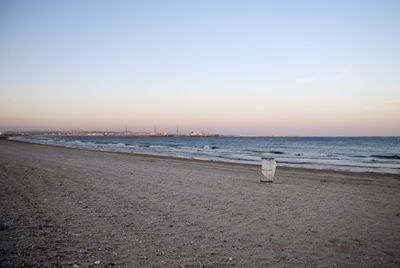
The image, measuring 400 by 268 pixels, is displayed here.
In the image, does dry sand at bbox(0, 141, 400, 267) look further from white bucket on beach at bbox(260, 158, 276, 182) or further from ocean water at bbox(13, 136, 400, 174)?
ocean water at bbox(13, 136, 400, 174)

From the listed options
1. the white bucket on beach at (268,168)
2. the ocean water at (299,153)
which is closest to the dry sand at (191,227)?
the white bucket on beach at (268,168)

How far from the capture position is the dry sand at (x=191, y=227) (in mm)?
3908

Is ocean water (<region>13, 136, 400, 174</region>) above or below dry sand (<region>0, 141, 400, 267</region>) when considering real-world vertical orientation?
below

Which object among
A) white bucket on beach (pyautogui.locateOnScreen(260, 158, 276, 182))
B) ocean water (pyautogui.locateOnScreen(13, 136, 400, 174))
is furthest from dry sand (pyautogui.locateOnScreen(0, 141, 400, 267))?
ocean water (pyautogui.locateOnScreen(13, 136, 400, 174))

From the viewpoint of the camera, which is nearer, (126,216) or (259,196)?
(126,216)

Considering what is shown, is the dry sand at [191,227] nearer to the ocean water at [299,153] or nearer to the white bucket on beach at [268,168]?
the white bucket on beach at [268,168]

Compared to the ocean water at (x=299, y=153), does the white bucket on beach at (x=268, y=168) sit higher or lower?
higher

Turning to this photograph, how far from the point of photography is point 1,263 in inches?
138

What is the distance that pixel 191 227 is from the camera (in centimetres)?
521

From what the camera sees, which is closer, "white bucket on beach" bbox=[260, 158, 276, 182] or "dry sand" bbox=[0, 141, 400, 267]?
"dry sand" bbox=[0, 141, 400, 267]

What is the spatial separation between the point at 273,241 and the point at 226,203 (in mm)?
2637

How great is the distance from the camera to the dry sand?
3908 millimetres

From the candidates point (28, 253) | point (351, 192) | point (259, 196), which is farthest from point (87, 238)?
point (351, 192)

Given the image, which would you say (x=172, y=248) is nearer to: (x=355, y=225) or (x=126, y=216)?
(x=126, y=216)
